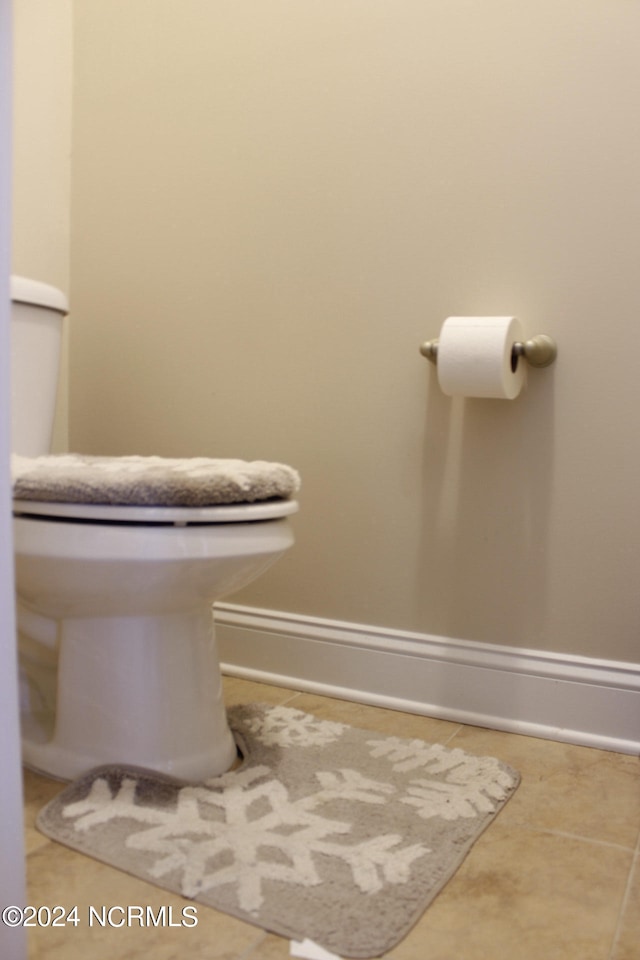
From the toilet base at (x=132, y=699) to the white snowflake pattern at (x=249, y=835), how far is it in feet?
0.15

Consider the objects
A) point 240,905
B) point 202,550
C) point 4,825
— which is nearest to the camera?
point 4,825

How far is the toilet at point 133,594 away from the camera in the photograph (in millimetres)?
991

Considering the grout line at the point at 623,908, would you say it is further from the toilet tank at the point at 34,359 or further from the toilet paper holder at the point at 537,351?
the toilet tank at the point at 34,359

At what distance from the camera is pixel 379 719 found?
138cm

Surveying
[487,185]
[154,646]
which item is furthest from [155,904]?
[487,185]

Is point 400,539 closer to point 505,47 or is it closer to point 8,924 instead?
point 505,47

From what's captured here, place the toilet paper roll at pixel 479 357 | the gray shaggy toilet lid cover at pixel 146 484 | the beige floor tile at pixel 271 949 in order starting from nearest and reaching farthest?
the beige floor tile at pixel 271 949, the gray shaggy toilet lid cover at pixel 146 484, the toilet paper roll at pixel 479 357

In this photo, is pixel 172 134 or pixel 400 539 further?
pixel 172 134

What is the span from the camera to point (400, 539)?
4.68ft

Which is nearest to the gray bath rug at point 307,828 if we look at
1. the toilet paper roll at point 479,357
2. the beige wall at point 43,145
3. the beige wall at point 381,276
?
the beige wall at point 381,276

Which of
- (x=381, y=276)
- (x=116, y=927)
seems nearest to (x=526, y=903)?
(x=116, y=927)

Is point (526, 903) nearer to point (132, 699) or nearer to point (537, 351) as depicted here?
point (132, 699)

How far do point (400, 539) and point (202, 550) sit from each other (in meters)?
0.51

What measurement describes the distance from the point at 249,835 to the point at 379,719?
0.45m
